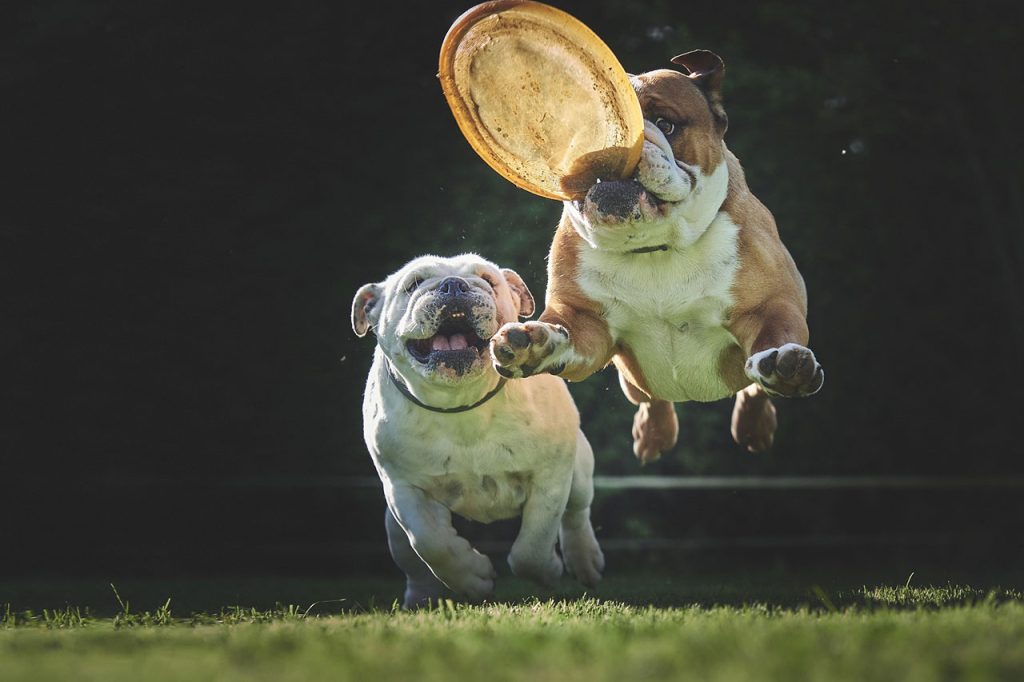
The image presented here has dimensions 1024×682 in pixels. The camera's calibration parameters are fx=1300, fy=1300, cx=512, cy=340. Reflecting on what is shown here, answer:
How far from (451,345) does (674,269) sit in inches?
36.5

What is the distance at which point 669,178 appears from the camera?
4590mm

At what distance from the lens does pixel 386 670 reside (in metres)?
2.79

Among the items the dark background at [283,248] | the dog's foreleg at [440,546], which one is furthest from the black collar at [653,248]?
the dark background at [283,248]

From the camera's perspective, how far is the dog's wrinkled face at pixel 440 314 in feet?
16.4

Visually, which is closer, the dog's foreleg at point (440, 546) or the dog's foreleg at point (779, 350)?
the dog's foreleg at point (779, 350)

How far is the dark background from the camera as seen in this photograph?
9.12m

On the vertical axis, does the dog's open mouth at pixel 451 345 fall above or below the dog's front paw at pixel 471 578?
above

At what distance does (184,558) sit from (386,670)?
22.4ft

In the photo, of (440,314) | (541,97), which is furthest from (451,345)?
(541,97)

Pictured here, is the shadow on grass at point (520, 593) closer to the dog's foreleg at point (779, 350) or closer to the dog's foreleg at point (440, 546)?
the dog's foreleg at point (440, 546)

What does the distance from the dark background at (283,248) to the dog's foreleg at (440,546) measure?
373 cm

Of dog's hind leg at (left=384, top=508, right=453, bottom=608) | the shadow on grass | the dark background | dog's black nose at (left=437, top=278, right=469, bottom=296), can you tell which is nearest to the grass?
the shadow on grass

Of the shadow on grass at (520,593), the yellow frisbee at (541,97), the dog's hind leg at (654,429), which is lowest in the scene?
the shadow on grass at (520,593)

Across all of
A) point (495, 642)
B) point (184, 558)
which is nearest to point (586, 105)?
point (495, 642)
